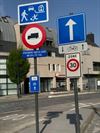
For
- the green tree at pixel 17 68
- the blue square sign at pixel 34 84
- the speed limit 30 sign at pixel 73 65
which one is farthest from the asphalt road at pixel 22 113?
the green tree at pixel 17 68

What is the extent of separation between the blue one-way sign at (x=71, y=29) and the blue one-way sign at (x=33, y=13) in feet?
1.45

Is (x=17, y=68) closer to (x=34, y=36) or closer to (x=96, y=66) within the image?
(x=34, y=36)

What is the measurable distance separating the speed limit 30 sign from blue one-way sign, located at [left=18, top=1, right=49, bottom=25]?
110cm

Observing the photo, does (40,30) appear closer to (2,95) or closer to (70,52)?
(70,52)

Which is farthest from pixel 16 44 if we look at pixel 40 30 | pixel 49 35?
pixel 40 30

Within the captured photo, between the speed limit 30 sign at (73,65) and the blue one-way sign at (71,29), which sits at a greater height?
the blue one-way sign at (71,29)

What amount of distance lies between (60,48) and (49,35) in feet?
259

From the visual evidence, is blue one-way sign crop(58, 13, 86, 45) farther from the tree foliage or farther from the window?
the window

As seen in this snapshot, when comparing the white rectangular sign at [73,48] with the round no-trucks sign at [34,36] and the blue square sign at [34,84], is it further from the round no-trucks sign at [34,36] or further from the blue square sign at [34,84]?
the blue square sign at [34,84]

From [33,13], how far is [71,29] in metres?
1.11

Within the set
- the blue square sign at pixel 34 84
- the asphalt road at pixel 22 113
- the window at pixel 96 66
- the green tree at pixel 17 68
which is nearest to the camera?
the blue square sign at pixel 34 84

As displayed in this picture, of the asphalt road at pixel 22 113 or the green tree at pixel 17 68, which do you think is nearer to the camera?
the asphalt road at pixel 22 113

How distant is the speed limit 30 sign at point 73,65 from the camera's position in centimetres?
1034

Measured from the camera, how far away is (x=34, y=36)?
35.8ft
